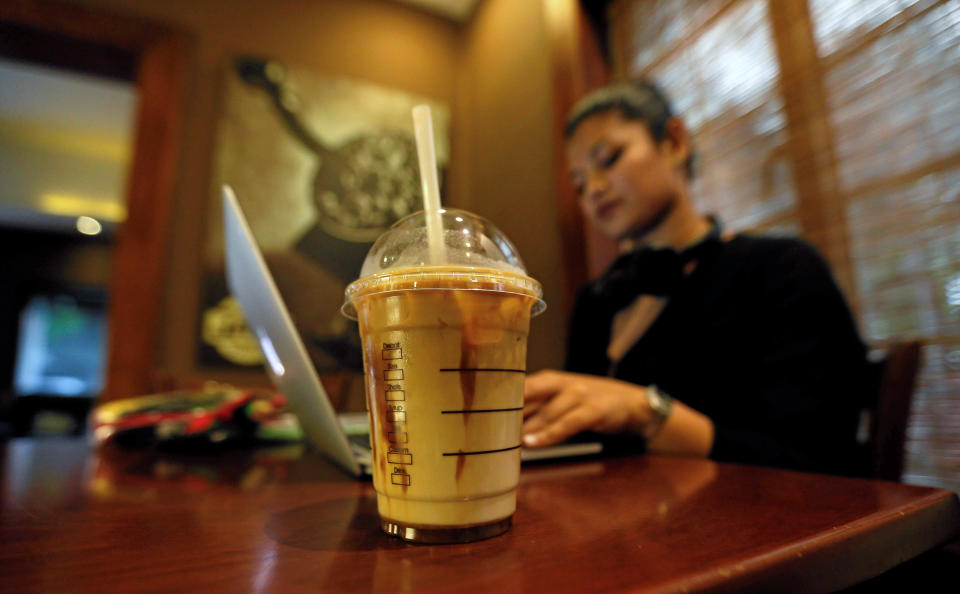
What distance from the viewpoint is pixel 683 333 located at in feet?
3.34

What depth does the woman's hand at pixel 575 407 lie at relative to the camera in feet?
2.23

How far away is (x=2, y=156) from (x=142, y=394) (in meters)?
4.95

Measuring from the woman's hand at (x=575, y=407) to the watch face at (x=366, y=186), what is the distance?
165cm

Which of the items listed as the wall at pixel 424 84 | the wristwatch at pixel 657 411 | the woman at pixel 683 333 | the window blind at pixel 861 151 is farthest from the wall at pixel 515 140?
the wristwatch at pixel 657 411

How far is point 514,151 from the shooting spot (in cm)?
225

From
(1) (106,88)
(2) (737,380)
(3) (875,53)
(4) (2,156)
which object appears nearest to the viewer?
(2) (737,380)

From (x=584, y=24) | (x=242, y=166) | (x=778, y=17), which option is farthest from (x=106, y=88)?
(x=778, y=17)

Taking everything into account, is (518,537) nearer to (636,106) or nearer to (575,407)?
(575,407)

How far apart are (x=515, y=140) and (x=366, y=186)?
0.69m

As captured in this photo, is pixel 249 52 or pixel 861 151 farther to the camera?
pixel 249 52

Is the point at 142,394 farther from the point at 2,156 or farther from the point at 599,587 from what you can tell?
the point at 2,156

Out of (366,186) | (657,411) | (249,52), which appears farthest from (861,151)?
(249,52)

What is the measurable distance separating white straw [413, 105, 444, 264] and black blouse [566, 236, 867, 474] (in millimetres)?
572

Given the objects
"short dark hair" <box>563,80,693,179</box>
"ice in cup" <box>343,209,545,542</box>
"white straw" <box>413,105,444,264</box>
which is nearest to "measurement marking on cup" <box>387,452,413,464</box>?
"ice in cup" <box>343,209,545,542</box>
